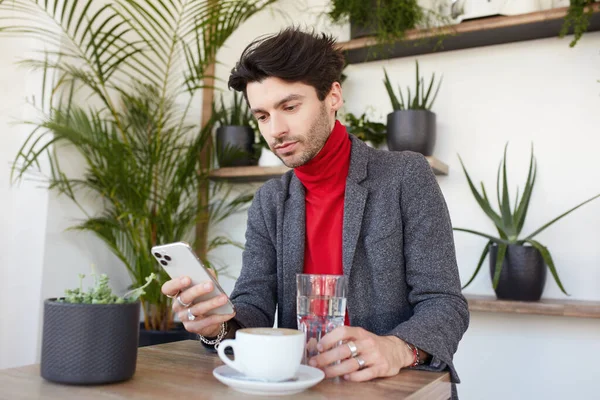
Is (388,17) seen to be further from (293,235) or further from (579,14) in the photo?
(293,235)

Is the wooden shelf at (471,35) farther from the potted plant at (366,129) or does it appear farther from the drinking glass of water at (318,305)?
the drinking glass of water at (318,305)

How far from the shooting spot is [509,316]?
94.6 inches

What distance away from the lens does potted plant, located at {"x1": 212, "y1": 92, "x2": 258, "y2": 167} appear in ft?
9.13

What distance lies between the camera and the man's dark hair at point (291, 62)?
1.36 meters

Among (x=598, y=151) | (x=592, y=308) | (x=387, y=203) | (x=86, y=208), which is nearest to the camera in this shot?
(x=387, y=203)

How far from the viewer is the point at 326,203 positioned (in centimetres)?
147

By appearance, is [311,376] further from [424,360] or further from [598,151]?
[598,151]

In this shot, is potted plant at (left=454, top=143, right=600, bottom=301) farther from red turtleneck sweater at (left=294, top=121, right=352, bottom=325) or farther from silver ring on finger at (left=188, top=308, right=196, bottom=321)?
silver ring on finger at (left=188, top=308, right=196, bottom=321)

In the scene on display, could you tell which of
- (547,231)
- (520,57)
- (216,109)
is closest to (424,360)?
(547,231)

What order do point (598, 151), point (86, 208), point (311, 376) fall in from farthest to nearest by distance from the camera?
point (86, 208), point (598, 151), point (311, 376)

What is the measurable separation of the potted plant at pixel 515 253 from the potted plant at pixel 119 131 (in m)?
1.16

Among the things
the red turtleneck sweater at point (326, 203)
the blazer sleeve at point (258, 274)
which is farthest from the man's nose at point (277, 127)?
the blazer sleeve at point (258, 274)

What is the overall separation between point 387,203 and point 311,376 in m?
0.60

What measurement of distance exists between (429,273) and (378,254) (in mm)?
123
